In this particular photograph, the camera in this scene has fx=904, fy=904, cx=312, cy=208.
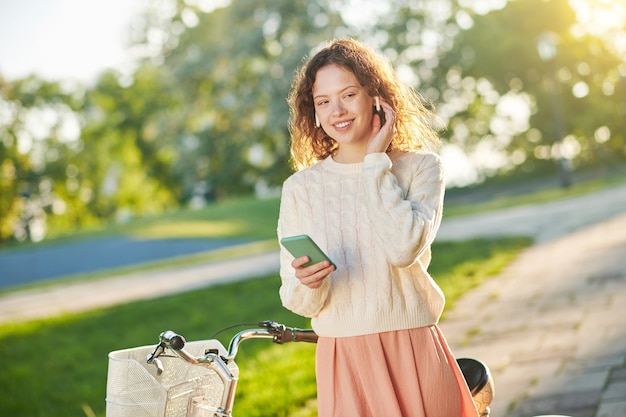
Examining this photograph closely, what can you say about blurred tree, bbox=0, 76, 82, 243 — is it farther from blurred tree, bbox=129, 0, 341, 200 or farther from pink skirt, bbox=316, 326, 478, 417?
pink skirt, bbox=316, 326, 478, 417

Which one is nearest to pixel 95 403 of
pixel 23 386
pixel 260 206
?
pixel 23 386

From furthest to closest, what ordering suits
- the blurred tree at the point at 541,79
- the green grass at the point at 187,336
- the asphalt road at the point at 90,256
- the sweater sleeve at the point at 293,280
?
the blurred tree at the point at 541,79 → the asphalt road at the point at 90,256 → the green grass at the point at 187,336 → the sweater sleeve at the point at 293,280

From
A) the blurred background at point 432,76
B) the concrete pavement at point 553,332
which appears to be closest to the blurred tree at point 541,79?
the blurred background at point 432,76

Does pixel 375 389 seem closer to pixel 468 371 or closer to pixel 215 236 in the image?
pixel 468 371

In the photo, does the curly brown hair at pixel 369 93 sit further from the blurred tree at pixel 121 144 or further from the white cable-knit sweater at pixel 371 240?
the blurred tree at pixel 121 144

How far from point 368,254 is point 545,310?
5.65 metres

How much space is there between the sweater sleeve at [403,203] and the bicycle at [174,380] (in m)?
0.42

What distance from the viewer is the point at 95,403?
7441 mm

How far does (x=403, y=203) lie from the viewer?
95.0 inches

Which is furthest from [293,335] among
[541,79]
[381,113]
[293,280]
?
[541,79]

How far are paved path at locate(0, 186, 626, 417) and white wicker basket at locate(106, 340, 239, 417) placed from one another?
111 inches

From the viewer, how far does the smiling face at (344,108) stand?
2.62 metres

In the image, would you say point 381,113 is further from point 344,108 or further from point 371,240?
point 371,240

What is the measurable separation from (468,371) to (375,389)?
1.53 ft
